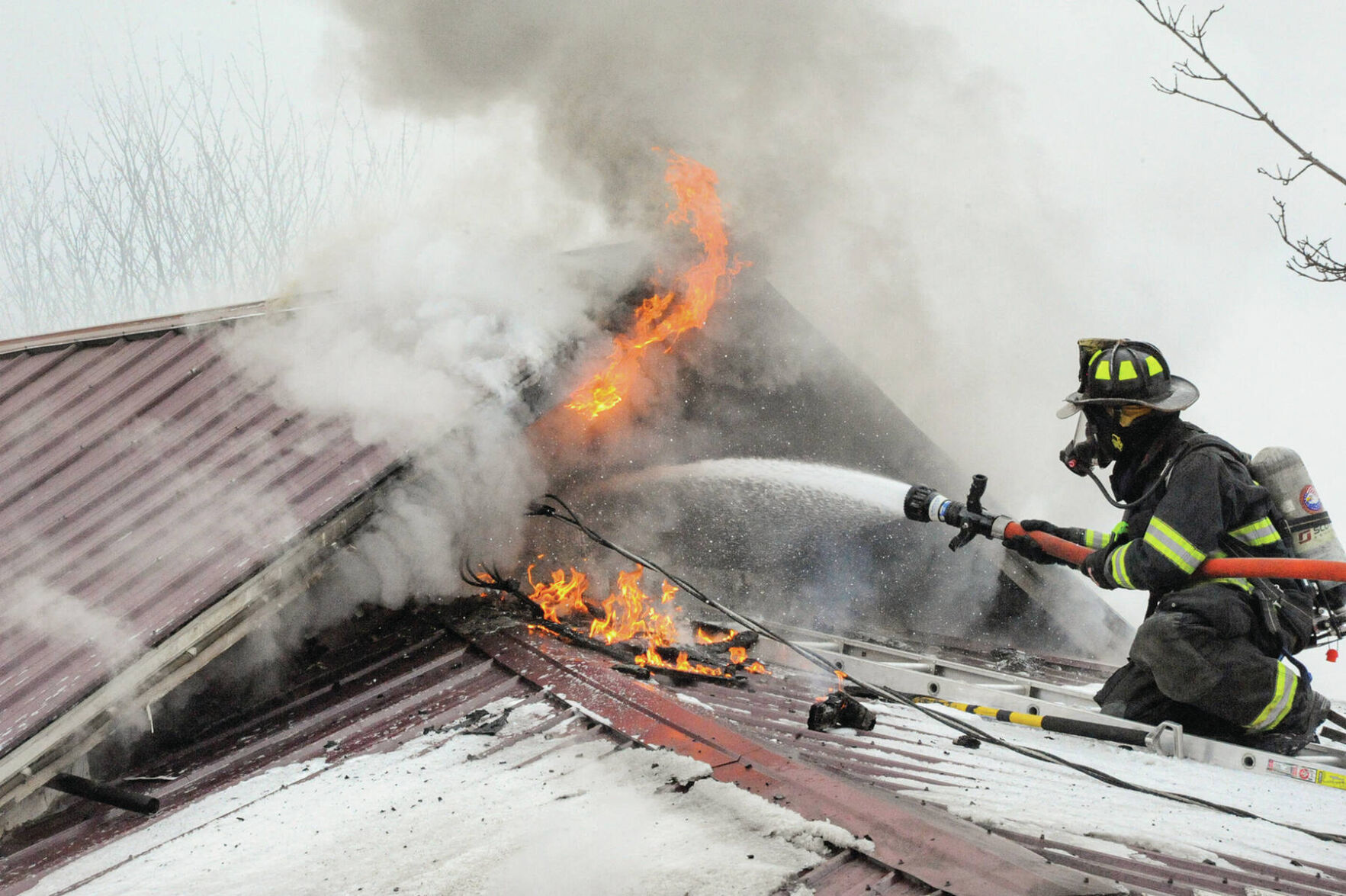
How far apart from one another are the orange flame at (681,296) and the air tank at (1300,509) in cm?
329

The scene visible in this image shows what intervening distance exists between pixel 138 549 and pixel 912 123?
21.8 ft

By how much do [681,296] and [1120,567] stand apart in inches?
121

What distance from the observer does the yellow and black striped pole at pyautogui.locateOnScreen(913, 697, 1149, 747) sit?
4.61 meters

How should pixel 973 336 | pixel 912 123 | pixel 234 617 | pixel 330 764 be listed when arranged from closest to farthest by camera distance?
pixel 330 764, pixel 234 617, pixel 912 123, pixel 973 336

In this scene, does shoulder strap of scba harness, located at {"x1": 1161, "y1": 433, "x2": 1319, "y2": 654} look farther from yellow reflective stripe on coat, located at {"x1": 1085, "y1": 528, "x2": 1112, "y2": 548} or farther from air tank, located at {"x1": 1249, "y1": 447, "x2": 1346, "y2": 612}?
yellow reflective stripe on coat, located at {"x1": 1085, "y1": 528, "x2": 1112, "y2": 548}

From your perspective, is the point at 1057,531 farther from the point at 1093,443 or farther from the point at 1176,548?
the point at 1176,548

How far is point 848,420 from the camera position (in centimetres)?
765

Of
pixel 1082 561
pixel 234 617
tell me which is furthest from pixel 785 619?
pixel 234 617

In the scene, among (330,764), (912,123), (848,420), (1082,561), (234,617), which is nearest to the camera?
(330,764)

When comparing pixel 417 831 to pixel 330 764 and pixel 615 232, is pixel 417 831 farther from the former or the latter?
pixel 615 232

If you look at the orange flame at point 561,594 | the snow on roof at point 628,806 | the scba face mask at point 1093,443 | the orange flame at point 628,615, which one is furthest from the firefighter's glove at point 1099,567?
the orange flame at point 561,594

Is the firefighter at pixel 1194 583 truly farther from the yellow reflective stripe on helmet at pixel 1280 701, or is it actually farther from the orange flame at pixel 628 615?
the orange flame at pixel 628 615

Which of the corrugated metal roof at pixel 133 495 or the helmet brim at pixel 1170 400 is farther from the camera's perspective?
the helmet brim at pixel 1170 400

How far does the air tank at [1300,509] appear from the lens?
450 centimetres
